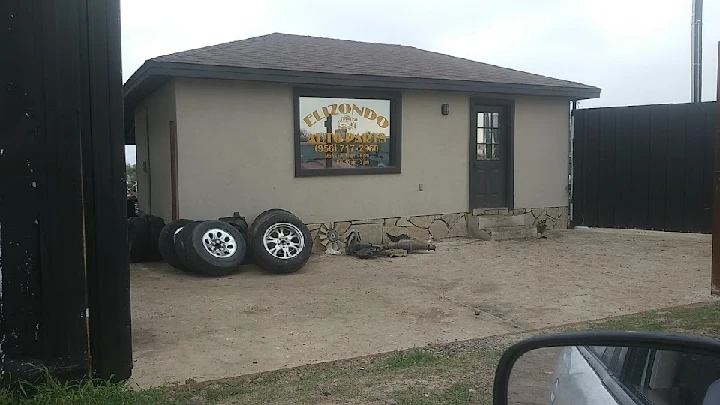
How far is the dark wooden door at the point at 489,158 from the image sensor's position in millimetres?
11195

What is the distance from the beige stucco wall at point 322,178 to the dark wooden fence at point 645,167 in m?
0.52

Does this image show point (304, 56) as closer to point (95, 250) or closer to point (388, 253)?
point (388, 253)

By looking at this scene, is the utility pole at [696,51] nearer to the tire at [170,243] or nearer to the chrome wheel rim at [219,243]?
the chrome wheel rim at [219,243]

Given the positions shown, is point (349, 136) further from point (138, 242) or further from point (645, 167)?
point (645, 167)

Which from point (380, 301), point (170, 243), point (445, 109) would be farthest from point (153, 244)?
point (445, 109)

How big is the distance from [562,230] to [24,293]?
10.6 m

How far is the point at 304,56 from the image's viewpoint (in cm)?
1017

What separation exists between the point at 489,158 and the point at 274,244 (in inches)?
200

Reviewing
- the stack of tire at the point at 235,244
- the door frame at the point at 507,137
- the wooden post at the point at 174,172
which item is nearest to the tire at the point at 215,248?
the stack of tire at the point at 235,244

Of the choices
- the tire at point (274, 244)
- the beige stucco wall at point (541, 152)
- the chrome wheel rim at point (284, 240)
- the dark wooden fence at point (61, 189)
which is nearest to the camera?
the dark wooden fence at point (61, 189)

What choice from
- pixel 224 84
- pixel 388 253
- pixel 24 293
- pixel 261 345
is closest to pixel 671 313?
pixel 261 345

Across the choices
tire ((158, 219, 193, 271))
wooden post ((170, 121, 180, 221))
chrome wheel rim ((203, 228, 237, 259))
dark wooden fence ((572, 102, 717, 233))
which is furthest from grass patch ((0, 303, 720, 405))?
dark wooden fence ((572, 102, 717, 233))

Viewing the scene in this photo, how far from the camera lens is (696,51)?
1596 centimetres

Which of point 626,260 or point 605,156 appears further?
point 605,156
